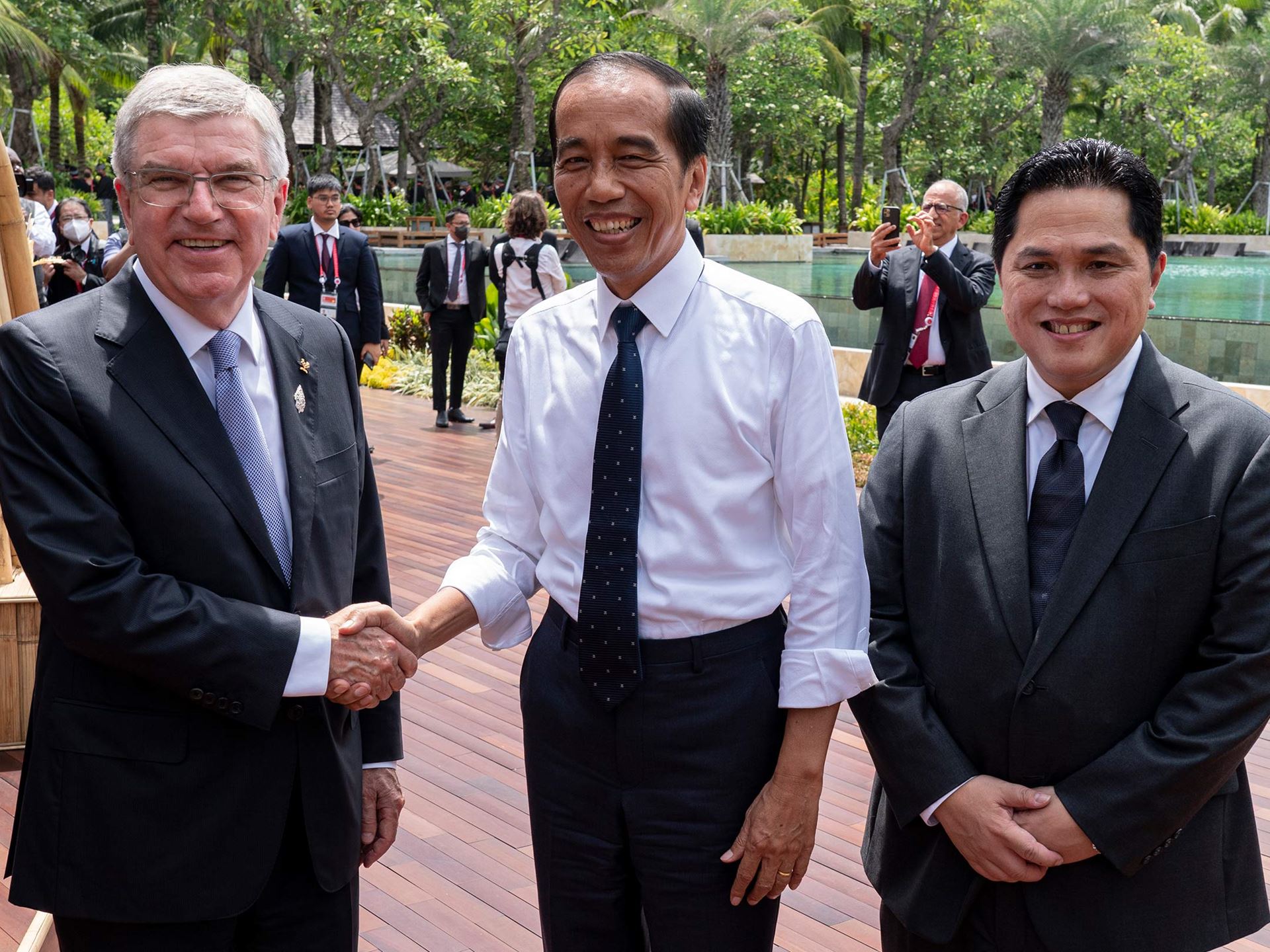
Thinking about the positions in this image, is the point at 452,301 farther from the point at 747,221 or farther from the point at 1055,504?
the point at 747,221

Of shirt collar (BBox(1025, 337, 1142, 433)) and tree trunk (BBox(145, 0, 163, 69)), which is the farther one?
tree trunk (BBox(145, 0, 163, 69))

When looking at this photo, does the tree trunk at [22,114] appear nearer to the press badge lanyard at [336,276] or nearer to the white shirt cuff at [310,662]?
the press badge lanyard at [336,276]

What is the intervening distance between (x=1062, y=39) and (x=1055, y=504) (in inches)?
1445

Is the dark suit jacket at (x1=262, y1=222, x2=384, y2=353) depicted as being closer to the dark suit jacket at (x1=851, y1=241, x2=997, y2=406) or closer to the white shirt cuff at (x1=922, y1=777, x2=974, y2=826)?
the dark suit jacket at (x1=851, y1=241, x2=997, y2=406)

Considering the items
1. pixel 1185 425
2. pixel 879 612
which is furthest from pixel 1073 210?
pixel 879 612

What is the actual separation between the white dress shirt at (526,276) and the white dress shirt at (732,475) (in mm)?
7319

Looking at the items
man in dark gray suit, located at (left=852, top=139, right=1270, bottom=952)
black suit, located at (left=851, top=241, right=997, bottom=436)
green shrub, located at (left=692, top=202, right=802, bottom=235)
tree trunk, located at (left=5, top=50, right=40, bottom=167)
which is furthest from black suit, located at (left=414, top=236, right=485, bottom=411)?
tree trunk, located at (left=5, top=50, right=40, bottom=167)

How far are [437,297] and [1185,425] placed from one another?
9.06 metres

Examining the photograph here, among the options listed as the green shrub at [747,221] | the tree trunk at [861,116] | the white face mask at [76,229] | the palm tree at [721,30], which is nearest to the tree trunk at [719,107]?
the palm tree at [721,30]

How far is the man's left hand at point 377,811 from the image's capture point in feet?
7.14

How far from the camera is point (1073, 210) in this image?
185 centimetres

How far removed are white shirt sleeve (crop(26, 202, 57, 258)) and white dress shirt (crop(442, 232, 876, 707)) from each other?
6.57 meters

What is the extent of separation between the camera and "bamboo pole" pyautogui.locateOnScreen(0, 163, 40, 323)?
149 inches

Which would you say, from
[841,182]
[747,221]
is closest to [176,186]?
[747,221]
